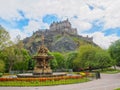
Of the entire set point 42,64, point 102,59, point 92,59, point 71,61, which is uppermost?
point 71,61

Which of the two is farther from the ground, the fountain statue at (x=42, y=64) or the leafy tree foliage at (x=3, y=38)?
the leafy tree foliage at (x=3, y=38)

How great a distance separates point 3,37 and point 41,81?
26359 mm

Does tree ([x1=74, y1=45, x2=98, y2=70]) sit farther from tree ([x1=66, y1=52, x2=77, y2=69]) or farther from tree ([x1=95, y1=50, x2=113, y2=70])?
tree ([x1=66, y1=52, x2=77, y2=69])

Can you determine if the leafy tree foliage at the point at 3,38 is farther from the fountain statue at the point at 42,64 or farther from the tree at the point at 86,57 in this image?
the tree at the point at 86,57

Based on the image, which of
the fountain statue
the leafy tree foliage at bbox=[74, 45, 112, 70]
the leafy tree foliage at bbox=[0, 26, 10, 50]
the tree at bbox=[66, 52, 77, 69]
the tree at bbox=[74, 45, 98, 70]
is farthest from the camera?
the tree at bbox=[66, 52, 77, 69]

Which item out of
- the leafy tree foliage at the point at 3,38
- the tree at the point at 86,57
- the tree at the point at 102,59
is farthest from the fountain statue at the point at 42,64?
the tree at the point at 86,57

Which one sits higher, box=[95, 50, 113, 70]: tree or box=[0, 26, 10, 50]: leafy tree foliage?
box=[0, 26, 10, 50]: leafy tree foliage

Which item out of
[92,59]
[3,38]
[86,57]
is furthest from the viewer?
[86,57]

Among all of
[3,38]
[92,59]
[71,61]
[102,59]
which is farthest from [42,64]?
[71,61]

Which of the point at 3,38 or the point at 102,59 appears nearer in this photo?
the point at 3,38

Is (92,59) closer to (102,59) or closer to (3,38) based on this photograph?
(102,59)

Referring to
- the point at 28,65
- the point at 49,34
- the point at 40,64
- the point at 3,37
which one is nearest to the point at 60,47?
the point at 49,34

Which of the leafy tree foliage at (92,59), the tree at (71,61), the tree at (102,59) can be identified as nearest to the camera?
the tree at (102,59)

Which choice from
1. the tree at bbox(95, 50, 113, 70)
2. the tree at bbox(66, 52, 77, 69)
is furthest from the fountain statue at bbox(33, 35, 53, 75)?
the tree at bbox(66, 52, 77, 69)
